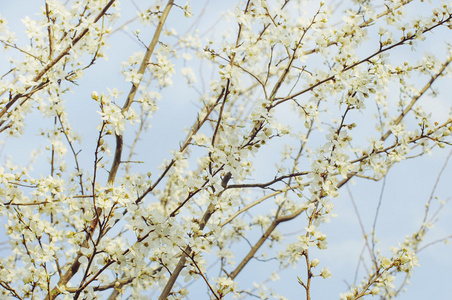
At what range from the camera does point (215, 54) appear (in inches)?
106

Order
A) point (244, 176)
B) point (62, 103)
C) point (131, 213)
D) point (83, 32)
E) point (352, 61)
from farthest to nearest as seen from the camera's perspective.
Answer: point (62, 103)
point (83, 32)
point (352, 61)
point (244, 176)
point (131, 213)

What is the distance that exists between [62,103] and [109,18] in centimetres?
80

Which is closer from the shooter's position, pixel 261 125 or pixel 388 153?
pixel 261 125

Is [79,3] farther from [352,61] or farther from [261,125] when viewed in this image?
[352,61]

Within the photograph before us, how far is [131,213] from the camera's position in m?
2.28

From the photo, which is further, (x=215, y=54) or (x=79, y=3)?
(x=79, y=3)

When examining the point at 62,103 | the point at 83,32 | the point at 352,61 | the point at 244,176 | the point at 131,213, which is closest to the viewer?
the point at 131,213

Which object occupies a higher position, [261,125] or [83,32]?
[83,32]

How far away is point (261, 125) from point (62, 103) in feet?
5.96

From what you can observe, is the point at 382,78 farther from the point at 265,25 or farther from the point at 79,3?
the point at 79,3

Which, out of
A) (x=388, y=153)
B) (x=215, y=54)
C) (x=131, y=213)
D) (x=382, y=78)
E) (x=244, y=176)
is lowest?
(x=131, y=213)

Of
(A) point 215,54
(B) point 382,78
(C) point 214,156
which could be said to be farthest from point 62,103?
(B) point 382,78

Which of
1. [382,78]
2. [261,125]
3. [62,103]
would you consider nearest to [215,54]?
[261,125]

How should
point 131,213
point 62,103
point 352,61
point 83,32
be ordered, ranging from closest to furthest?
point 131,213
point 352,61
point 83,32
point 62,103
